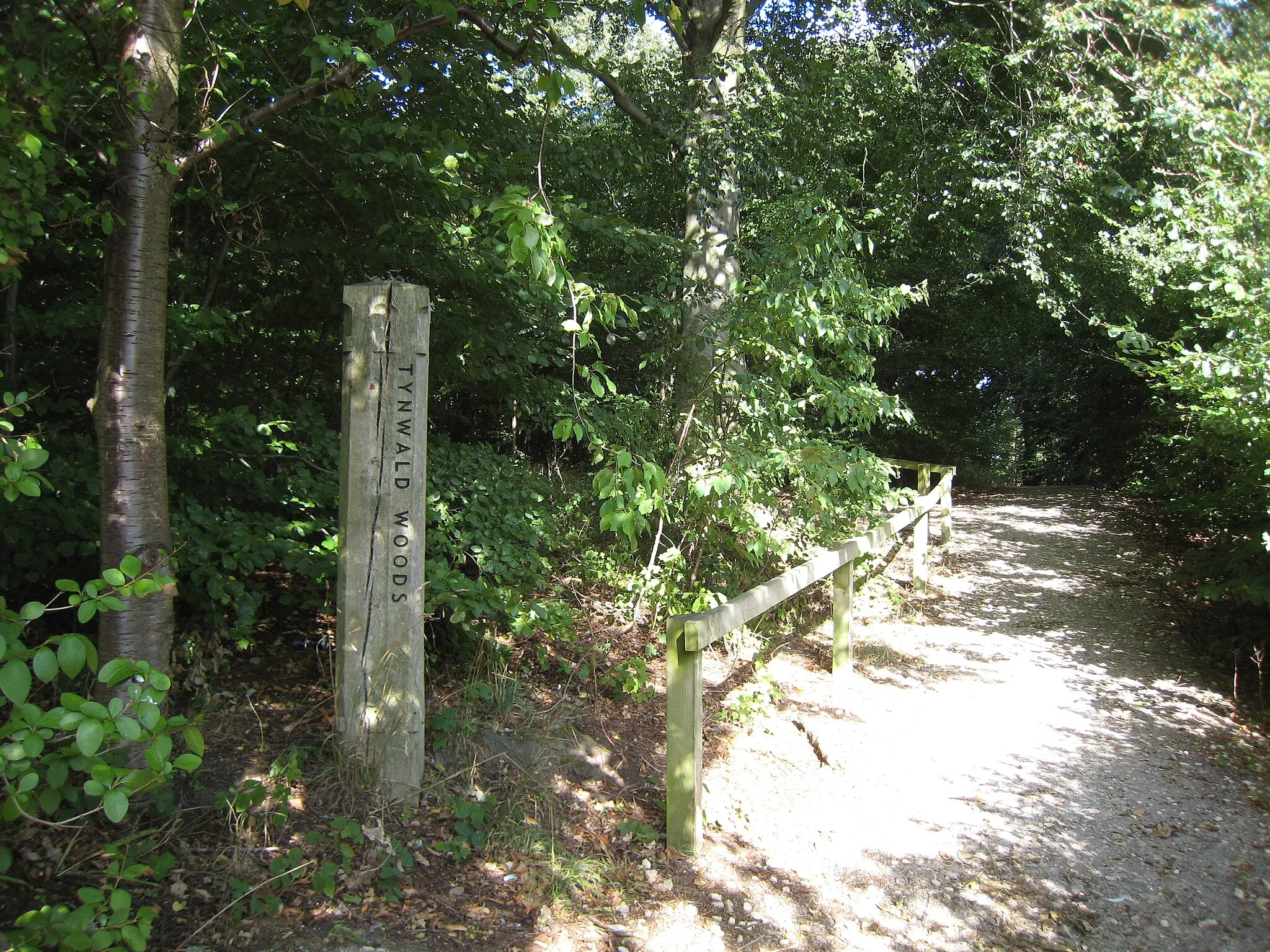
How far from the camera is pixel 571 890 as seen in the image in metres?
3.20

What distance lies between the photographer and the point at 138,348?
284 centimetres

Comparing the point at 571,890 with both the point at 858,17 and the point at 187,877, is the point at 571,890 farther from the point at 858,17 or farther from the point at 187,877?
the point at 858,17

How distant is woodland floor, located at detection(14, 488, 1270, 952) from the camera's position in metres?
2.95

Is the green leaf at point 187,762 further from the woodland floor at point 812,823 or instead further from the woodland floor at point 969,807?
the woodland floor at point 969,807

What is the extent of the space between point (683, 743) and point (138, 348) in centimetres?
251

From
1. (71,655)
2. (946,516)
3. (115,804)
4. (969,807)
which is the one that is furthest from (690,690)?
(946,516)

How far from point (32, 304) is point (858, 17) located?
11.9 metres

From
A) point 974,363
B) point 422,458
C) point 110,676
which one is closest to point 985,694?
point 422,458

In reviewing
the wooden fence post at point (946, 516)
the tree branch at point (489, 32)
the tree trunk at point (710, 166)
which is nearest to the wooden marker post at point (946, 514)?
the wooden fence post at point (946, 516)

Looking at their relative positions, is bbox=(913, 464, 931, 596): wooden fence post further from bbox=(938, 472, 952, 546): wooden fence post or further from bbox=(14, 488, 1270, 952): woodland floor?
bbox=(14, 488, 1270, 952): woodland floor

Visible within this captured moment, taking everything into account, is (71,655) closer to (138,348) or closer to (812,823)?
(138,348)

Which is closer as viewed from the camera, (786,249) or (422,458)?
(422,458)

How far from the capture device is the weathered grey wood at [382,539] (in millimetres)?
3305

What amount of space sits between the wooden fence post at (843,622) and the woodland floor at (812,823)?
0.12m
